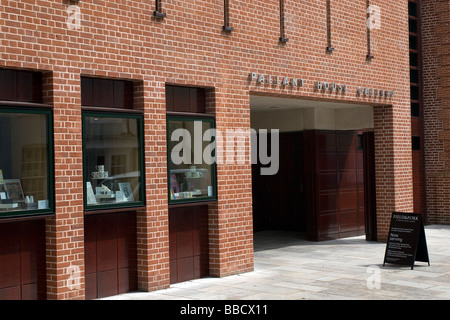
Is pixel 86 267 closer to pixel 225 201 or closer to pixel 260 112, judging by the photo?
pixel 225 201

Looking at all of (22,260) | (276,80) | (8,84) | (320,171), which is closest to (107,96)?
(8,84)

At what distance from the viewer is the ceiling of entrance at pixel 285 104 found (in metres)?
14.9

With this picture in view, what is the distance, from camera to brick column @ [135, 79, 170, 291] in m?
10.5

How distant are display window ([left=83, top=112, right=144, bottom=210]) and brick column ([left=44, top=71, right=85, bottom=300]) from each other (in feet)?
0.82

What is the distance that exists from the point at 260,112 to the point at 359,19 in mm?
4057

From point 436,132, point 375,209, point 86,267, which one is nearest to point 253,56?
point 86,267

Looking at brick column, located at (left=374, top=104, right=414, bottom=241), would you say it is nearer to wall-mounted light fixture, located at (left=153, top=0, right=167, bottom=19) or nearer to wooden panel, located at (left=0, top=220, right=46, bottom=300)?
wall-mounted light fixture, located at (left=153, top=0, right=167, bottom=19)

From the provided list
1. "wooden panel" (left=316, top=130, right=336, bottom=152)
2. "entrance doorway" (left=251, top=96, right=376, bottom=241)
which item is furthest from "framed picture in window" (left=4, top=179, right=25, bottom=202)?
"wooden panel" (left=316, top=130, right=336, bottom=152)

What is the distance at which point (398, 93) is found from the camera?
17078mm

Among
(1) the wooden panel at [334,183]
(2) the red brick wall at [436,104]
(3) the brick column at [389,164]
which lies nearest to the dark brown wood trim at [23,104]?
(1) the wooden panel at [334,183]

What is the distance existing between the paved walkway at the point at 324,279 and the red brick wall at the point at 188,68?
593mm

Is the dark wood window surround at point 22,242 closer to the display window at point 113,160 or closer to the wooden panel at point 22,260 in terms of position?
the wooden panel at point 22,260

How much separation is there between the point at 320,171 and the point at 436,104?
239 inches

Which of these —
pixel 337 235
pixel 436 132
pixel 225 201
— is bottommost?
pixel 337 235
